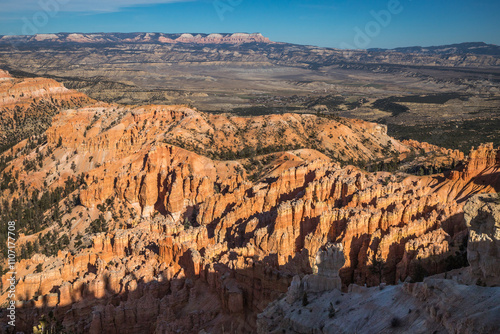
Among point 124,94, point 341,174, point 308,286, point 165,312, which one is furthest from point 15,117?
point 308,286

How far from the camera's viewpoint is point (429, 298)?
16.3 meters

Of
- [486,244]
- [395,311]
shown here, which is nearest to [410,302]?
[395,311]

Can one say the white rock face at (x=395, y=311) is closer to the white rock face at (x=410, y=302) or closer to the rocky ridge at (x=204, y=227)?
the white rock face at (x=410, y=302)

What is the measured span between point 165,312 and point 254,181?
3330cm

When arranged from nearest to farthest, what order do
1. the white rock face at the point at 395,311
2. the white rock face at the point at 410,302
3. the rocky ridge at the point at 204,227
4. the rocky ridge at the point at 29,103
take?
the white rock face at the point at 395,311, the white rock face at the point at 410,302, the rocky ridge at the point at 204,227, the rocky ridge at the point at 29,103

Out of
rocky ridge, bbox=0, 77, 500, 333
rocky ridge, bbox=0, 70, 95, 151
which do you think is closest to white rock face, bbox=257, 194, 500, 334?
rocky ridge, bbox=0, 77, 500, 333

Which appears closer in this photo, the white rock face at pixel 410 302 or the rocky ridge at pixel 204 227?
the white rock face at pixel 410 302

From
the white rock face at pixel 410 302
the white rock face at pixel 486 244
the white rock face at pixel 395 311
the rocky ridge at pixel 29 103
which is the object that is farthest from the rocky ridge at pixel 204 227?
the rocky ridge at pixel 29 103

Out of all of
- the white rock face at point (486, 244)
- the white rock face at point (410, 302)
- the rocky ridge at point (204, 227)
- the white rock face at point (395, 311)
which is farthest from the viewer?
the rocky ridge at point (204, 227)

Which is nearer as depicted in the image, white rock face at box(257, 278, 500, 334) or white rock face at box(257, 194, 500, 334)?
white rock face at box(257, 278, 500, 334)

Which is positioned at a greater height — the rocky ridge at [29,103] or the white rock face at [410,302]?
the rocky ridge at [29,103]

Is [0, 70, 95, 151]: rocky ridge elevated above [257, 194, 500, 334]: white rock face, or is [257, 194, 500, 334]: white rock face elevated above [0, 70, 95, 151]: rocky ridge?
[0, 70, 95, 151]: rocky ridge

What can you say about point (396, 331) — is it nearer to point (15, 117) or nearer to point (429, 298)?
point (429, 298)

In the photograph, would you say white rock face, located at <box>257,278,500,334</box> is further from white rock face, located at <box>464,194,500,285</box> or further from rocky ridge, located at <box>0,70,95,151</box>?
rocky ridge, located at <box>0,70,95,151</box>
